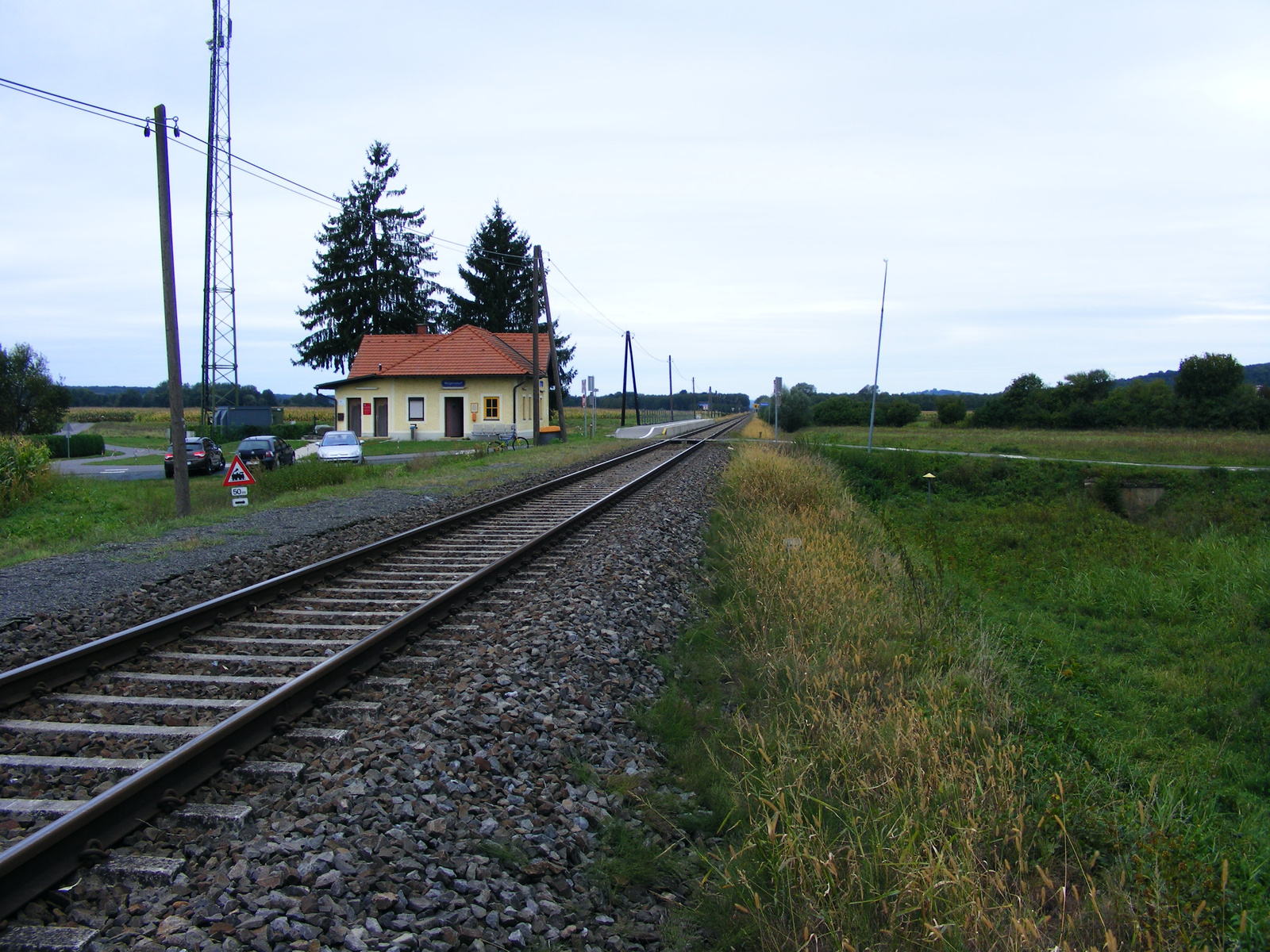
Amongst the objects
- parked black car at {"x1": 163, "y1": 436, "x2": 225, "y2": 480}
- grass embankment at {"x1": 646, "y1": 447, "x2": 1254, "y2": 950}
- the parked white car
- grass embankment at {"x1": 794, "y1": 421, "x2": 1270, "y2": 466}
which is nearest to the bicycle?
the parked white car

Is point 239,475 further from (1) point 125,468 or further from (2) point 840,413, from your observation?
(2) point 840,413

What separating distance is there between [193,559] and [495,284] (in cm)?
6208

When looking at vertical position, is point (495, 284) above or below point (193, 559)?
above

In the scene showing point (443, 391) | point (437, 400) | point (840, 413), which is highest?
point (443, 391)

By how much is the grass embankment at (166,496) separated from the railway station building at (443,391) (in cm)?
1917

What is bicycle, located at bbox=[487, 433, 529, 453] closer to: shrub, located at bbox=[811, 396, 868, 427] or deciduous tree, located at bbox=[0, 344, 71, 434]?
deciduous tree, located at bbox=[0, 344, 71, 434]

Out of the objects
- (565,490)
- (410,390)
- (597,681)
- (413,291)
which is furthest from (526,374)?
(597,681)

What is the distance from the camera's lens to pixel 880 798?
370 centimetres

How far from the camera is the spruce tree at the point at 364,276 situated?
61.3 meters

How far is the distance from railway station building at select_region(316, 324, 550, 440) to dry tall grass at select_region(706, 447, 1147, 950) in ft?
123

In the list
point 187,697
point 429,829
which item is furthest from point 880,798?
point 187,697

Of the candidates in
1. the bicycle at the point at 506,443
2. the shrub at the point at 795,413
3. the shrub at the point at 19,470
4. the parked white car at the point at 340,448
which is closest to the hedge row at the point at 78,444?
the parked white car at the point at 340,448

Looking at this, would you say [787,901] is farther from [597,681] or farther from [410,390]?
[410,390]

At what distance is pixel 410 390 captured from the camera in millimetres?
45031
